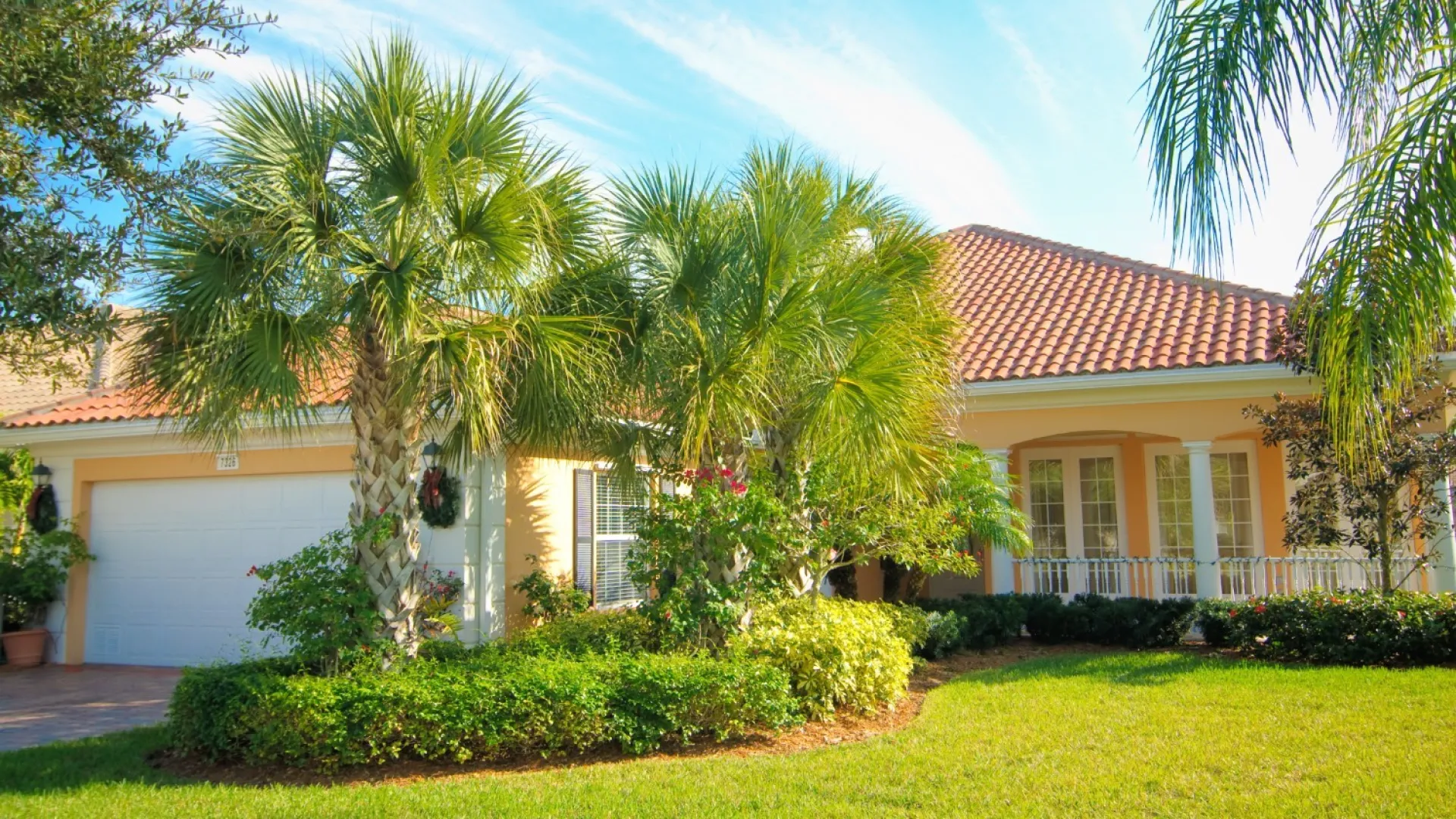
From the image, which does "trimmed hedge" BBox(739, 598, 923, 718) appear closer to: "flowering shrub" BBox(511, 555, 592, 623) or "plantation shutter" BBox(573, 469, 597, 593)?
"flowering shrub" BBox(511, 555, 592, 623)

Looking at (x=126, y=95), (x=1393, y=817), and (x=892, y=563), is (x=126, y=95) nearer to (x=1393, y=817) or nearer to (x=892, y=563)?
(x=1393, y=817)

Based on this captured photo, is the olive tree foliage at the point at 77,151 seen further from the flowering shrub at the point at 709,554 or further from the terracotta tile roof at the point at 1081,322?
the terracotta tile roof at the point at 1081,322

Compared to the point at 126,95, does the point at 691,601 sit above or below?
below

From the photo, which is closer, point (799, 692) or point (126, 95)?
point (126, 95)

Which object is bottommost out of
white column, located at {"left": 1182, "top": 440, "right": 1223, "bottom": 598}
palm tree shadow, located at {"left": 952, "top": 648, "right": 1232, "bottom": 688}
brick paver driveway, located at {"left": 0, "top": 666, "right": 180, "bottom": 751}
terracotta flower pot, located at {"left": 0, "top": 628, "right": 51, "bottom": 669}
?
brick paver driveway, located at {"left": 0, "top": 666, "right": 180, "bottom": 751}

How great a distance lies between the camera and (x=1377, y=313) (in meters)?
5.26

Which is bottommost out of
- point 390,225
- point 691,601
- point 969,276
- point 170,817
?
point 170,817

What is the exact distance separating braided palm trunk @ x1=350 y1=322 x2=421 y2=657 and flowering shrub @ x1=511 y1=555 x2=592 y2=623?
9.66 feet

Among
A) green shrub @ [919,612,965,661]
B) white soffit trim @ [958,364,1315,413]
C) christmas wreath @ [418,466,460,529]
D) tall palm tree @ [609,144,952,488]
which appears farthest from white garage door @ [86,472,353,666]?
white soffit trim @ [958,364,1315,413]

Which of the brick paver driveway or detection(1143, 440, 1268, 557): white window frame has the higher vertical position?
detection(1143, 440, 1268, 557): white window frame

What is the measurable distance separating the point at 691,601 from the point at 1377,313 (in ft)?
18.5

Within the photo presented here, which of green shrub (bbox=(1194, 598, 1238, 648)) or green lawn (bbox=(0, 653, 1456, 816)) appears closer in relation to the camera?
green lawn (bbox=(0, 653, 1456, 816))

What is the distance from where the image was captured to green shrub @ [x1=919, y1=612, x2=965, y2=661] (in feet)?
40.2

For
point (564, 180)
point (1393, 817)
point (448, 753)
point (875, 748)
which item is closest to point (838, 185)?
point (564, 180)
